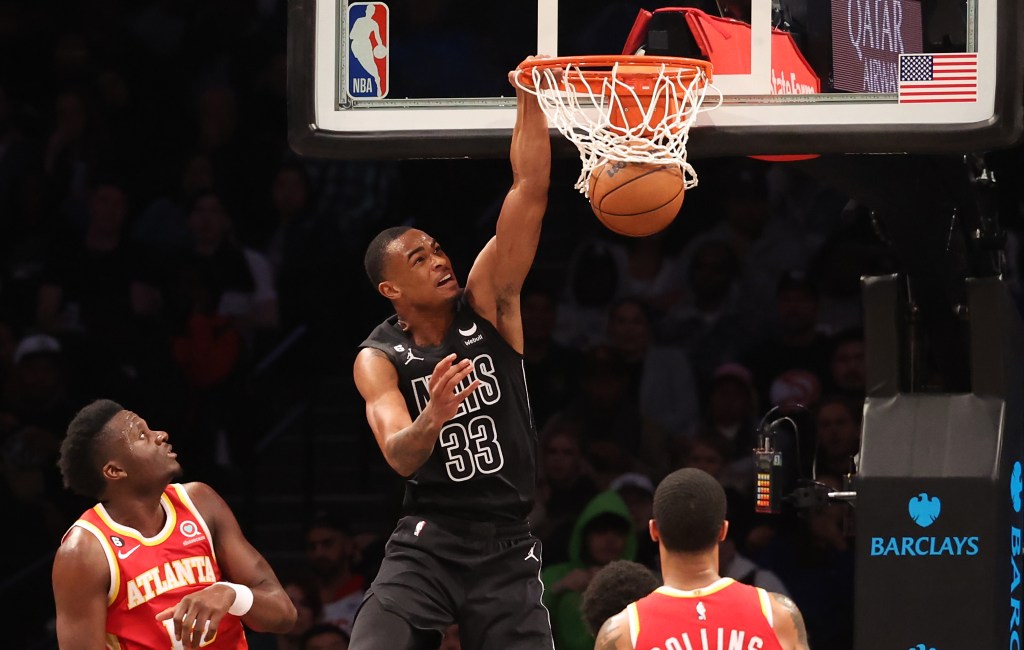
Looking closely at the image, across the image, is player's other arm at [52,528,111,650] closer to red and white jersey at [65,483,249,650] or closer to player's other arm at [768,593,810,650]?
red and white jersey at [65,483,249,650]

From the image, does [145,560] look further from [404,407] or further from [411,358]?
[411,358]

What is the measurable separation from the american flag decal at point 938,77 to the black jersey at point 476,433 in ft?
4.52

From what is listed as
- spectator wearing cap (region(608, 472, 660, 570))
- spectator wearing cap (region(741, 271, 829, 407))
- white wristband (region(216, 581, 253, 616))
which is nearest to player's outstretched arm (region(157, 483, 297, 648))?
white wristband (region(216, 581, 253, 616))

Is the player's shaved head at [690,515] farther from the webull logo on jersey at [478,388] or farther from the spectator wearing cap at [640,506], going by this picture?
the spectator wearing cap at [640,506]

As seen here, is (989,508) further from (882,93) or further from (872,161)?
(882,93)

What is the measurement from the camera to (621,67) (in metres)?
4.53

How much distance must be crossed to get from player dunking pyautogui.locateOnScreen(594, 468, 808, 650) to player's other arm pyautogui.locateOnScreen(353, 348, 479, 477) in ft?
2.06

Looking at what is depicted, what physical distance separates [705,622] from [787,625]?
194 millimetres

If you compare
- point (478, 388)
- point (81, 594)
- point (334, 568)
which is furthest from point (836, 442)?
point (81, 594)

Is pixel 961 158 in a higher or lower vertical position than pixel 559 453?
higher

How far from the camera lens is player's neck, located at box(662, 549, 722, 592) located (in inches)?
152

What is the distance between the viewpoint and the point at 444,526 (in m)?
4.64

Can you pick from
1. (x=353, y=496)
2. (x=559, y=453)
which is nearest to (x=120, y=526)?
(x=559, y=453)

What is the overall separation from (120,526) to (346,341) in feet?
13.8
